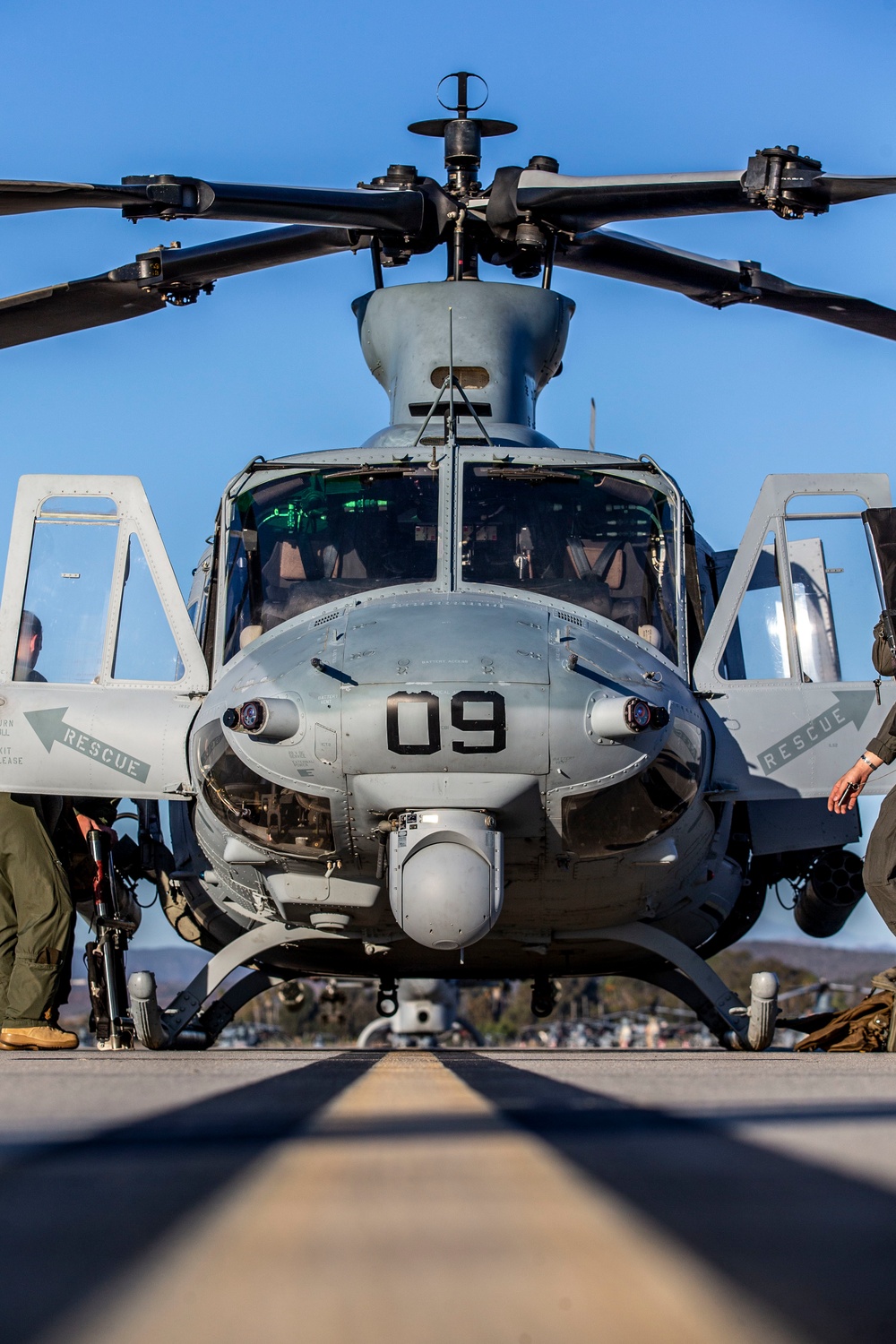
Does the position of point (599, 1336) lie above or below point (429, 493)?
below

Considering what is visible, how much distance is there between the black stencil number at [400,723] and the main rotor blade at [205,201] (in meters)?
3.58

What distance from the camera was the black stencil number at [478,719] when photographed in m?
6.40

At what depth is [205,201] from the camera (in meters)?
8.67

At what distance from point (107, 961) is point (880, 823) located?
3.87 m

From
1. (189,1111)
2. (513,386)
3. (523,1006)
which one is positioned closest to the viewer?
(189,1111)

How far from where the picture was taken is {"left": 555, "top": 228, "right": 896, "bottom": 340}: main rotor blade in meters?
10.7

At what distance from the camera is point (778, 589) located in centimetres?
853

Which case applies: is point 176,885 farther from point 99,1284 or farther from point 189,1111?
point 99,1284

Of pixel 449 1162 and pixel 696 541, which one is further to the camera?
pixel 696 541

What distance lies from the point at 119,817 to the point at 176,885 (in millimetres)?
501

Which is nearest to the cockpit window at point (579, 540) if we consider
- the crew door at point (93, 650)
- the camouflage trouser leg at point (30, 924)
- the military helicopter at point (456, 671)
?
the military helicopter at point (456, 671)

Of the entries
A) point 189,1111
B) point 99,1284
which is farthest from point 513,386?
point 99,1284

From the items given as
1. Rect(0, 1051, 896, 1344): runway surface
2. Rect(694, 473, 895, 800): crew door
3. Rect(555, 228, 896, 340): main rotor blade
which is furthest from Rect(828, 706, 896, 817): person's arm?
Rect(555, 228, 896, 340): main rotor blade

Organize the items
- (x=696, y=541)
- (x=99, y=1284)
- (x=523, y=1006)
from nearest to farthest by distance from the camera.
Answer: (x=99, y=1284) → (x=696, y=541) → (x=523, y=1006)
